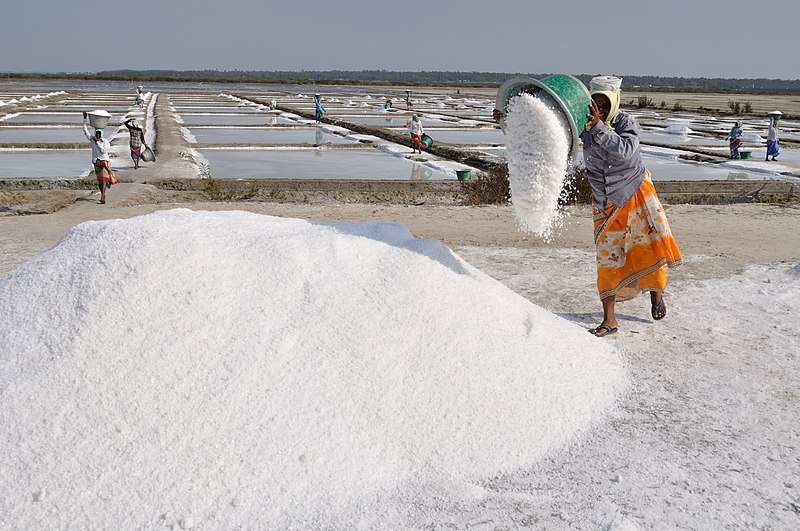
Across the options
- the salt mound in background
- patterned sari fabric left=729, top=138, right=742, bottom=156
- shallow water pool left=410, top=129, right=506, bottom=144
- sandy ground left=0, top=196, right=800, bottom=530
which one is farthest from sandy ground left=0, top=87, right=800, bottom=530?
shallow water pool left=410, top=129, right=506, bottom=144

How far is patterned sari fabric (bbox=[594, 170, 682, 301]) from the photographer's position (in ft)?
10.2

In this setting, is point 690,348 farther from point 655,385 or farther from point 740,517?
point 740,517

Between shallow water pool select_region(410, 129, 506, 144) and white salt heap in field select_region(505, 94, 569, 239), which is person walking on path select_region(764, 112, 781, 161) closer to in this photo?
shallow water pool select_region(410, 129, 506, 144)

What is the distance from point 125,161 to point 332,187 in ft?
11.4

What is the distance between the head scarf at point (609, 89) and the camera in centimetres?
298

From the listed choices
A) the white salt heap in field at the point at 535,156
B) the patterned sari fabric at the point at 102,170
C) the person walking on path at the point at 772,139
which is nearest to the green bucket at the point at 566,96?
the white salt heap in field at the point at 535,156

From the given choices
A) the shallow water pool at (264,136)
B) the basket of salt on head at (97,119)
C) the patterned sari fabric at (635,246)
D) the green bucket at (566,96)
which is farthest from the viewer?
the shallow water pool at (264,136)

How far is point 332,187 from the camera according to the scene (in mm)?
7785

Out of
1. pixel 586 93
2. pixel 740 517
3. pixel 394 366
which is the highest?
pixel 586 93

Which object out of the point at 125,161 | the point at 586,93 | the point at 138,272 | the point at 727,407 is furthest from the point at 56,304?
the point at 125,161

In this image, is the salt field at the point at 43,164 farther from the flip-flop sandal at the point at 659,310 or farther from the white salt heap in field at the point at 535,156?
the flip-flop sandal at the point at 659,310

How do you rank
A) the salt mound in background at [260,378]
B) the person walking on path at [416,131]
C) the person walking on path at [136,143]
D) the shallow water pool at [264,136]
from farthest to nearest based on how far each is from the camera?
the shallow water pool at [264,136] → the person walking on path at [416,131] → the person walking on path at [136,143] → the salt mound in background at [260,378]

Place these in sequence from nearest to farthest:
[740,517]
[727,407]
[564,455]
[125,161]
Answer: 1. [740,517]
2. [564,455]
3. [727,407]
4. [125,161]

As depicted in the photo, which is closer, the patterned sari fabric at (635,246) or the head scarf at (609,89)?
the head scarf at (609,89)
